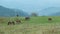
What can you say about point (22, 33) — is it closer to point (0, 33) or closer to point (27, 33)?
point (27, 33)

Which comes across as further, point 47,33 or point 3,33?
point 3,33

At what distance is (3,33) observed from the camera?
19.5 meters

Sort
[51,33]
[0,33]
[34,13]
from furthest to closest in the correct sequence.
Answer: [34,13], [0,33], [51,33]

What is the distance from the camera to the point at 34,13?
6881 cm

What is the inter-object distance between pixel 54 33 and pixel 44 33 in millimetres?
1069

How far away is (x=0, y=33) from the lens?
19.3 metres

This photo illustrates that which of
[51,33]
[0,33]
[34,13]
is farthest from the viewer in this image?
[34,13]

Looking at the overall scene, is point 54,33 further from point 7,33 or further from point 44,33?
point 7,33

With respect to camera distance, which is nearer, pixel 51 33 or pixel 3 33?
pixel 51 33

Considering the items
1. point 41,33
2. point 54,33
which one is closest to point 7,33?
point 41,33

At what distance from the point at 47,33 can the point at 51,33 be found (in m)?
0.42

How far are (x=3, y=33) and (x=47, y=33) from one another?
16.6ft

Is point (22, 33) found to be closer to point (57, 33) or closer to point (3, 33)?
point (3, 33)

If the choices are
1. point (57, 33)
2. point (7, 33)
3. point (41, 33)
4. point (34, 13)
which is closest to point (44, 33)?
point (41, 33)
